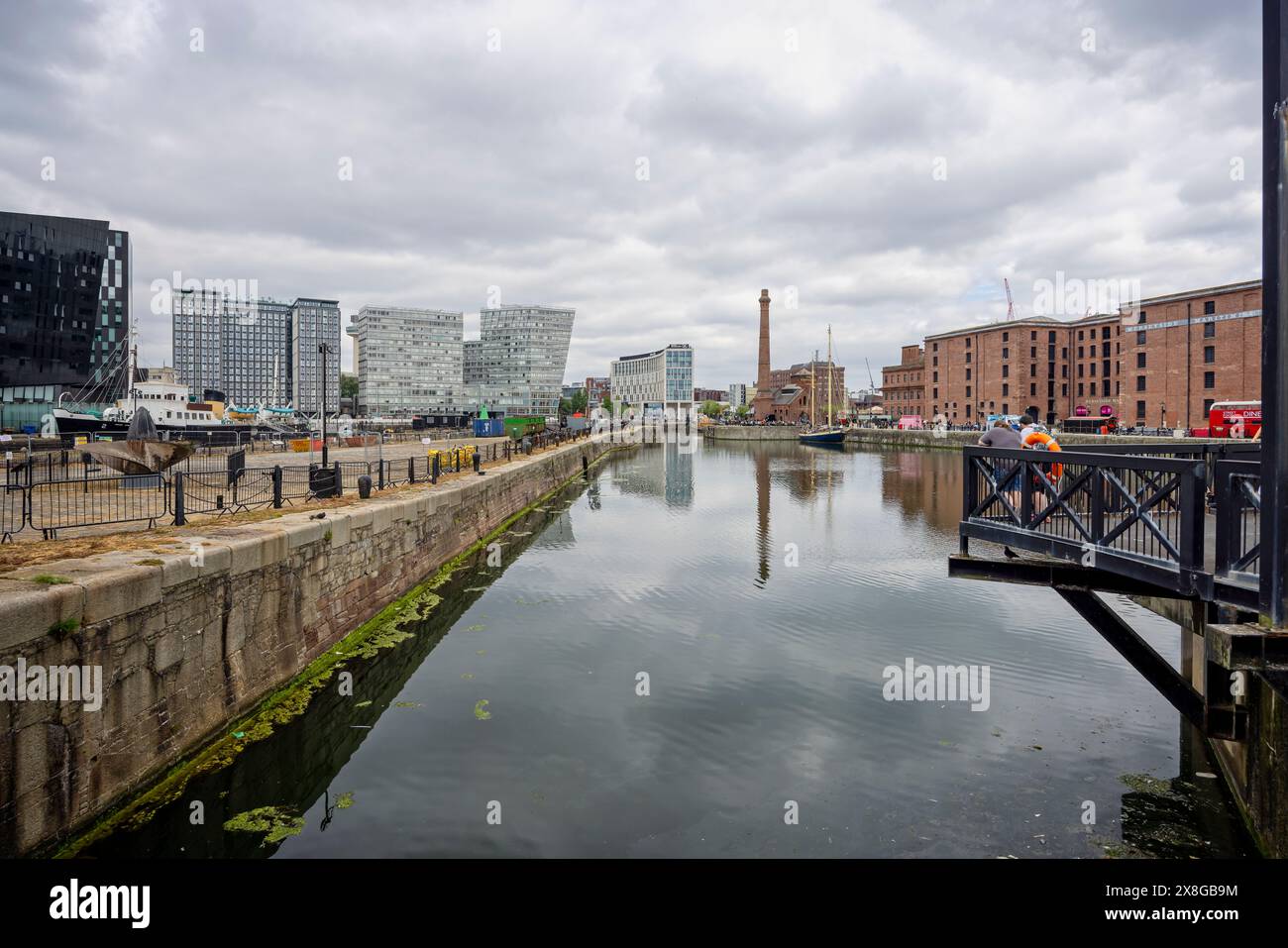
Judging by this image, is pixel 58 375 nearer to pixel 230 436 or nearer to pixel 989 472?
pixel 230 436

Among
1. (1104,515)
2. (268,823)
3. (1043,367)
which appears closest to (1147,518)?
(1104,515)

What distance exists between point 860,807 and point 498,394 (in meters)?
194

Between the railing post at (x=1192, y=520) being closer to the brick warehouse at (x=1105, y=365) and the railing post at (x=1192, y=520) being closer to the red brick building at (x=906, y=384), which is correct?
the brick warehouse at (x=1105, y=365)

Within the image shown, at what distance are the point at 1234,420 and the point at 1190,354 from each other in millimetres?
22074

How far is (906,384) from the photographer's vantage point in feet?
404

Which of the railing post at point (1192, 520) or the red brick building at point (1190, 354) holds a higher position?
the red brick building at point (1190, 354)

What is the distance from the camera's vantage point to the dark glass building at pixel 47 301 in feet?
194

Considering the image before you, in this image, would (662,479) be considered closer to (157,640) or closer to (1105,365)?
(157,640)

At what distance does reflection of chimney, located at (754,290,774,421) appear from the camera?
482 ft

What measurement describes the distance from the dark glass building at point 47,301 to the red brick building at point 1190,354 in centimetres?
9733

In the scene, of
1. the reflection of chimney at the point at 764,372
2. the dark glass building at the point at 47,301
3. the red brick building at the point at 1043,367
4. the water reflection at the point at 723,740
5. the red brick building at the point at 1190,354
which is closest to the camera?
the water reflection at the point at 723,740

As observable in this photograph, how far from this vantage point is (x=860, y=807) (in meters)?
7.78

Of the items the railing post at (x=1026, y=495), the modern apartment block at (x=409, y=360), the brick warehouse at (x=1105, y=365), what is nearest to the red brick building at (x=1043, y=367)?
the brick warehouse at (x=1105, y=365)
